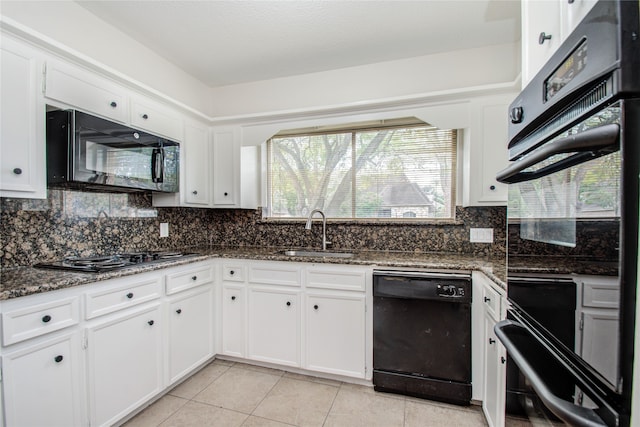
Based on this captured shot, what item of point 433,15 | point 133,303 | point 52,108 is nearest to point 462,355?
point 133,303

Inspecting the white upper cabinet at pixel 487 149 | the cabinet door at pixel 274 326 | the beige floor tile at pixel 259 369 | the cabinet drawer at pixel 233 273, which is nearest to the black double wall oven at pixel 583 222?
the white upper cabinet at pixel 487 149

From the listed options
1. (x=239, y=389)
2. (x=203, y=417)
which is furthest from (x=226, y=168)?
(x=203, y=417)

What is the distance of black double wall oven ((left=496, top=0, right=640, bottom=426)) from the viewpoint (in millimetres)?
532

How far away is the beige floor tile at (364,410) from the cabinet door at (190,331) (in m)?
1.15

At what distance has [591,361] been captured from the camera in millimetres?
623

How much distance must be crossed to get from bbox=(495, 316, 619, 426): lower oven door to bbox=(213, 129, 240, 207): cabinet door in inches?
99.2

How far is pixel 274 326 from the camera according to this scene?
96.6 inches

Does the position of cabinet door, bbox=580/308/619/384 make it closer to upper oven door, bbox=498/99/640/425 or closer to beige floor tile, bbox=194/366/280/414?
upper oven door, bbox=498/99/640/425

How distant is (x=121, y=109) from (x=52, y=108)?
0.42 metres

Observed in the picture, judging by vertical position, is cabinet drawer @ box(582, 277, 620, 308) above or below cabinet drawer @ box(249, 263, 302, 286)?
above

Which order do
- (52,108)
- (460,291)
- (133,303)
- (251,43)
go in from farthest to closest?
(251,43), (460,291), (133,303), (52,108)

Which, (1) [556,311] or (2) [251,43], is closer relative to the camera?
(1) [556,311]

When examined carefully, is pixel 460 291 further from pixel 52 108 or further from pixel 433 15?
pixel 52 108

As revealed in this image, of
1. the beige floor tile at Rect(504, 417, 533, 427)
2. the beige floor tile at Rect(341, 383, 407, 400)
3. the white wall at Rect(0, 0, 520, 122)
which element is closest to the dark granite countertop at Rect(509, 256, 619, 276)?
the beige floor tile at Rect(504, 417, 533, 427)
